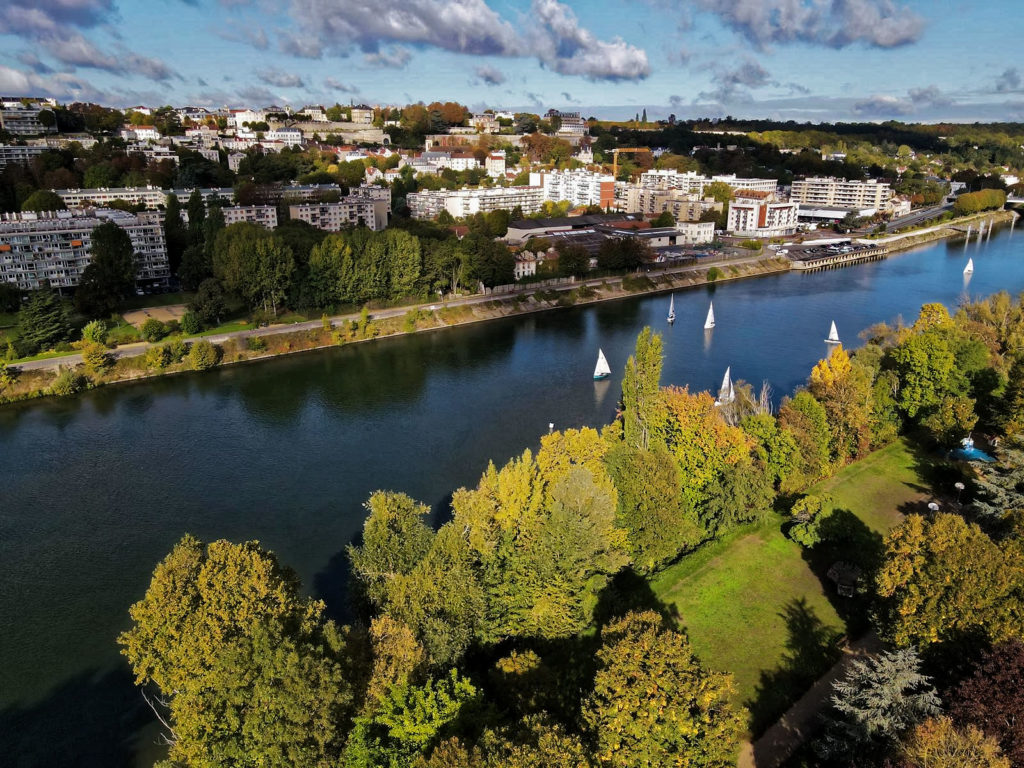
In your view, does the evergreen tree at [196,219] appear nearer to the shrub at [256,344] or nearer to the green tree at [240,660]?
the shrub at [256,344]

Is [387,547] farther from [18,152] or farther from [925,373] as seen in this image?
[18,152]

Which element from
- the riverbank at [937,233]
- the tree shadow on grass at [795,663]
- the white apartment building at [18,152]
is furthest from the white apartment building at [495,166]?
the tree shadow on grass at [795,663]

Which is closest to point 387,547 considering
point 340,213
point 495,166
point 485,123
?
point 340,213

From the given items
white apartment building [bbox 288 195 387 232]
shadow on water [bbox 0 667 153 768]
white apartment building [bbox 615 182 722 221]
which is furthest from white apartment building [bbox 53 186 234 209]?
shadow on water [bbox 0 667 153 768]

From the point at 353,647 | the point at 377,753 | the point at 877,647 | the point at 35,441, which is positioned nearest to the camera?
the point at 377,753

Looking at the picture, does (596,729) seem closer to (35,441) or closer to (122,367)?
(35,441)

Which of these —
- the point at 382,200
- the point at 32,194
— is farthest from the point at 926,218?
the point at 32,194
